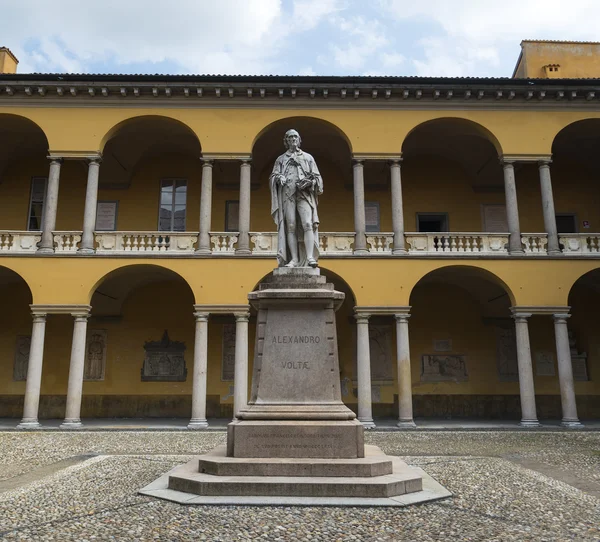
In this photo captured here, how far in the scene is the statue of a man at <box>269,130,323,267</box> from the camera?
6.86m

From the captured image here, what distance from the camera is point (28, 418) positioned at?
46.8ft

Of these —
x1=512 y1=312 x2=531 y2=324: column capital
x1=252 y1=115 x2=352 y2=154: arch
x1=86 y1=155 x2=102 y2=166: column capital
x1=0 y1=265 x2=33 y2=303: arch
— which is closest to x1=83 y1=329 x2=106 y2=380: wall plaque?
x1=0 y1=265 x2=33 y2=303: arch

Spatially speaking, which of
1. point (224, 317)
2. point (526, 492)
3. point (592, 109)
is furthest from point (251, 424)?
point (592, 109)

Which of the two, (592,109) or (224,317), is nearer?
(592,109)

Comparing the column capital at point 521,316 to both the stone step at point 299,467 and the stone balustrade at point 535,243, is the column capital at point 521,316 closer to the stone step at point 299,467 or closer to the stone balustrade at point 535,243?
→ the stone balustrade at point 535,243

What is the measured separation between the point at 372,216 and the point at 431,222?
7.31 feet

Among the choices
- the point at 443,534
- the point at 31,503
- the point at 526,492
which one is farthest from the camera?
the point at 526,492

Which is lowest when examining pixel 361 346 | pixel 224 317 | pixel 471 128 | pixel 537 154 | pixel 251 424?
pixel 251 424

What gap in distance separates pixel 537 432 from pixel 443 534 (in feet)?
35.2

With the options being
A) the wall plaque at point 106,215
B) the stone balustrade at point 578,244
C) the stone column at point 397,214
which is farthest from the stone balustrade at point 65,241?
the stone balustrade at point 578,244

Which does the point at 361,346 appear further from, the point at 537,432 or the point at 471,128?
the point at 471,128

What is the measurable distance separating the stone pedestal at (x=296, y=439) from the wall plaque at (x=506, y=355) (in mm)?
13284

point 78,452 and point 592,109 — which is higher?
point 592,109

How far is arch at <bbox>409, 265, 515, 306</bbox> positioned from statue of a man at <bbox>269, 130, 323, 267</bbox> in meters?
9.06
